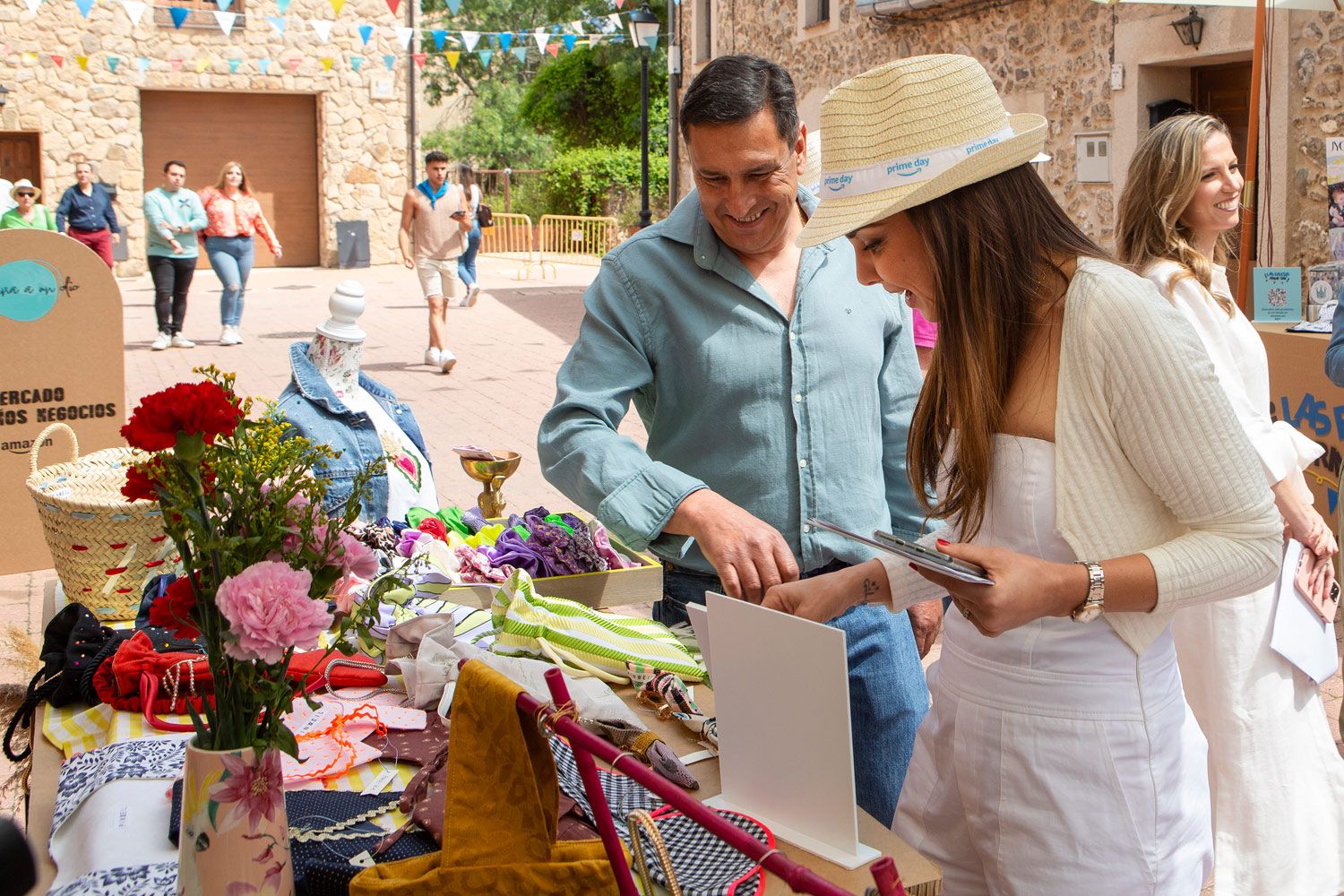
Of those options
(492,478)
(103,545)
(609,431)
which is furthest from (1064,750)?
(103,545)

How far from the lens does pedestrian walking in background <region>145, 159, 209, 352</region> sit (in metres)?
12.4

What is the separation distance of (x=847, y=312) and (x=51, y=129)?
74.1 ft

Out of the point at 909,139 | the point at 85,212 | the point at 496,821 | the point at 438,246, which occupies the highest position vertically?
the point at 85,212

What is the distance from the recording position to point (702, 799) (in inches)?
78.4

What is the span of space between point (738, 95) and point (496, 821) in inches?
54.2

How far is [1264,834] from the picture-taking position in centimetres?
305

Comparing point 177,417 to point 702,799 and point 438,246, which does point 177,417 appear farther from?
point 438,246

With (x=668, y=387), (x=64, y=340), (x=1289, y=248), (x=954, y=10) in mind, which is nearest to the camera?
(x=668, y=387)

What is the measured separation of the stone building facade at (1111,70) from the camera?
7.86m

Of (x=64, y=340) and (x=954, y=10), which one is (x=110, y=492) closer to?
(x=64, y=340)

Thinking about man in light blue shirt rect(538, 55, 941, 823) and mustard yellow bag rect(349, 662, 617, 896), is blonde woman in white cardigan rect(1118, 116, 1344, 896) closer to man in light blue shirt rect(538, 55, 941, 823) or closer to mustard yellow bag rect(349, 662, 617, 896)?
man in light blue shirt rect(538, 55, 941, 823)

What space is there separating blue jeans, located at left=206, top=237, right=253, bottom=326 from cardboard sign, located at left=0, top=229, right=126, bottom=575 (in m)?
7.13

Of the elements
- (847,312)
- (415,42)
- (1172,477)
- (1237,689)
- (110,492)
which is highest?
(415,42)

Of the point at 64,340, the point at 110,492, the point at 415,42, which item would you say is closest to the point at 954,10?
the point at 64,340
